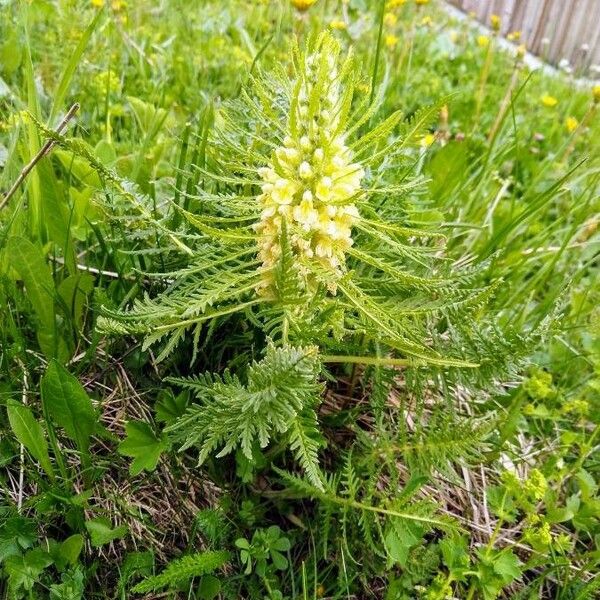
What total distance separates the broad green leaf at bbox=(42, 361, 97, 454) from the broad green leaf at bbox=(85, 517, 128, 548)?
5.1 inches

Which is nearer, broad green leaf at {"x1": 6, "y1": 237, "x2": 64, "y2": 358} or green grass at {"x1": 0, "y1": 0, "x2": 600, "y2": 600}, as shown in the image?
green grass at {"x1": 0, "y1": 0, "x2": 600, "y2": 600}

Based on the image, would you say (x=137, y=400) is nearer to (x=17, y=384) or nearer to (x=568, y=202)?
(x=17, y=384)

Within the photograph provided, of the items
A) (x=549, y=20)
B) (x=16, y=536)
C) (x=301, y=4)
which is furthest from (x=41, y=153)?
(x=549, y=20)

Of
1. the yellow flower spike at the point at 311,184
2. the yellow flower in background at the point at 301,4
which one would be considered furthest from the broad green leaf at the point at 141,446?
the yellow flower in background at the point at 301,4

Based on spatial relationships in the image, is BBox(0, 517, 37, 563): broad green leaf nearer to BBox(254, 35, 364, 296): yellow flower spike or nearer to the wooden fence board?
BBox(254, 35, 364, 296): yellow flower spike

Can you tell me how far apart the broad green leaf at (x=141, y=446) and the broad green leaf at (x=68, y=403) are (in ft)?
0.23

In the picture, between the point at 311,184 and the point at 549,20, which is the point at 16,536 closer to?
the point at 311,184

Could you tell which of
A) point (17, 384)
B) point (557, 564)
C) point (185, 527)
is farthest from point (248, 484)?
point (557, 564)

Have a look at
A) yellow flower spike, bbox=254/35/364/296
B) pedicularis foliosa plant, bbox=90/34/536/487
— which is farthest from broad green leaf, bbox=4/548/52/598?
yellow flower spike, bbox=254/35/364/296

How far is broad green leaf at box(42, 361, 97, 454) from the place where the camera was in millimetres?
1211

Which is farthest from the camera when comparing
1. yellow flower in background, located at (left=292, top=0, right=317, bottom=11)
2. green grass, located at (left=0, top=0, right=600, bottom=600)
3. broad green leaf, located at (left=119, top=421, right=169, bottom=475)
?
yellow flower in background, located at (left=292, top=0, right=317, bottom=11)

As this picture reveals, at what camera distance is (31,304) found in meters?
1.45

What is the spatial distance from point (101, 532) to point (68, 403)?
0.23m

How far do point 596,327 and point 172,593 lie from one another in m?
1.17
